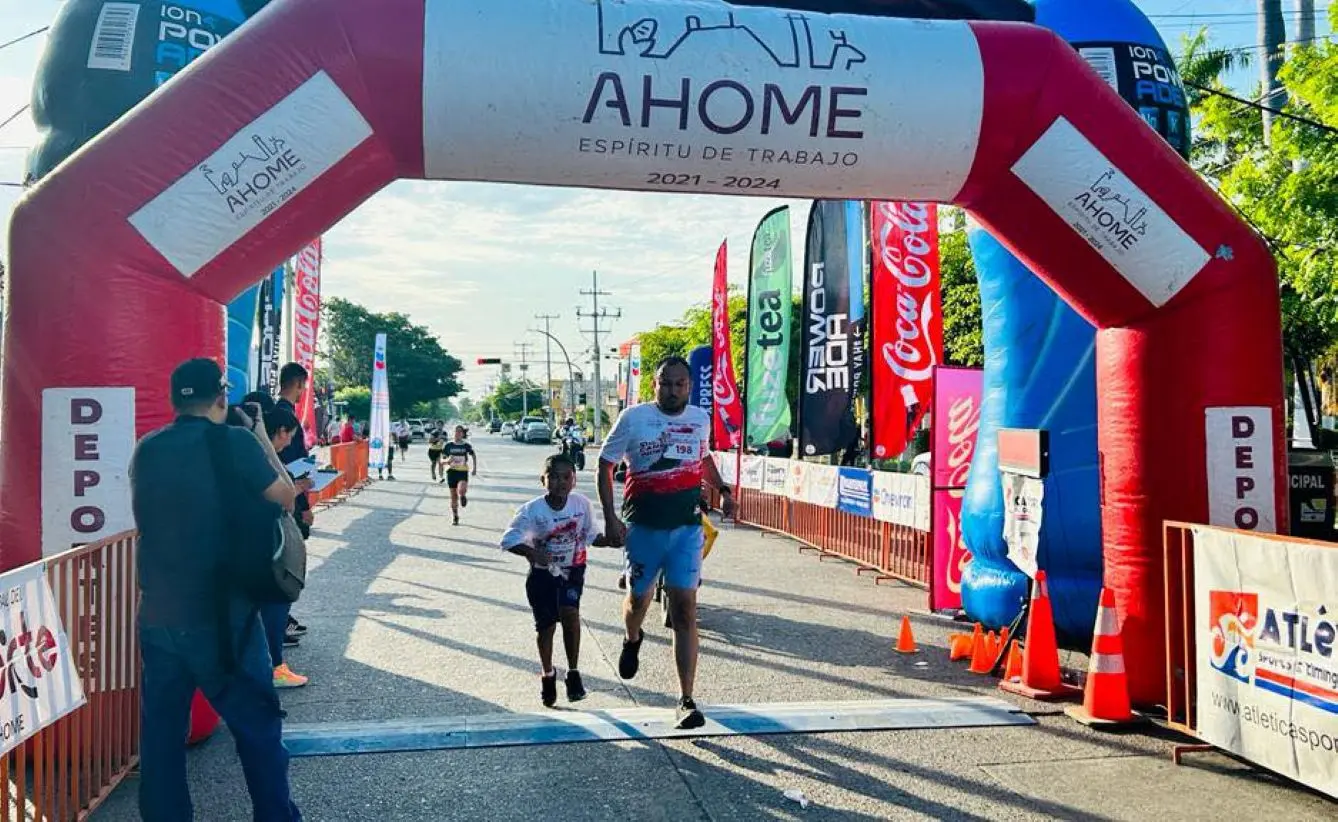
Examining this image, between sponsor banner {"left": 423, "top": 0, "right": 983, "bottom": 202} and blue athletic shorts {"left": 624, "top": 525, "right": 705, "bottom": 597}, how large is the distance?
6.27ft

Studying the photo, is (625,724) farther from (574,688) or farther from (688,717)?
(574,688)

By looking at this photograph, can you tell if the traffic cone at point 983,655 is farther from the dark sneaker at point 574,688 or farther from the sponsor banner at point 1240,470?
the dark sneaker at point 574,688

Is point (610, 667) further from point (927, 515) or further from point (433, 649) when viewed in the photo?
point (927, 515)

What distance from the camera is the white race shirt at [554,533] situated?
561 cm

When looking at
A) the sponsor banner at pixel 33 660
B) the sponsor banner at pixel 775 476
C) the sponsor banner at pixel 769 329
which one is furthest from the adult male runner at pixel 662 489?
the sponsor banner at pixel 769 329

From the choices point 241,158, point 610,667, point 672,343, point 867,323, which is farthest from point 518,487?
point 672,343

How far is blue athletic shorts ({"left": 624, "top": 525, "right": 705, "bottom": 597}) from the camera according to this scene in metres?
5.33

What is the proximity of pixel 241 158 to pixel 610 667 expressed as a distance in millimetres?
3768

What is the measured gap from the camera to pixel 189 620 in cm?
347

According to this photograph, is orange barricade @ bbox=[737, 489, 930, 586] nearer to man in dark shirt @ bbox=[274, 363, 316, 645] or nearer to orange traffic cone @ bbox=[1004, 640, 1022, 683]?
orange traffic cone @ bbox=[1004, 640, 1022, 683]

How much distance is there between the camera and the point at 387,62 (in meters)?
4.88

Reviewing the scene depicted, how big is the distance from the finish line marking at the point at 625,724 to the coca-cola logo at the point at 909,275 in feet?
19.5

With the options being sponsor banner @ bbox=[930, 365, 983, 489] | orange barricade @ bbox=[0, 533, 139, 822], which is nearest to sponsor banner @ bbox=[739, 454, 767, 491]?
sponsor banner @ bbox=[930, 365, 983, 489]

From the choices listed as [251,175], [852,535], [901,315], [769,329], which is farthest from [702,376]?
[251,175]
